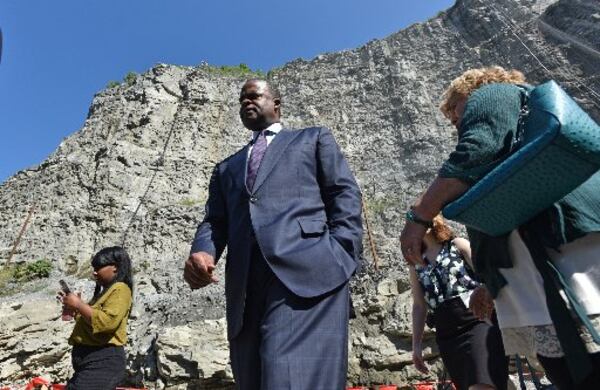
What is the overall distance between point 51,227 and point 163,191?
3543 millimetres

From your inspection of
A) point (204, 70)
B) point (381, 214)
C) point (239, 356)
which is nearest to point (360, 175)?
point (381, 214)

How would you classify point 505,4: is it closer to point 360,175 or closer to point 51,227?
point 360,175

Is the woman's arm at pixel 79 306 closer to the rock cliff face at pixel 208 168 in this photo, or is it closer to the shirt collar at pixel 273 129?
the shirt collar at pixel 273 129

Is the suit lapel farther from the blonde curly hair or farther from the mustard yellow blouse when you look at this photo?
the mustard yellow blouse

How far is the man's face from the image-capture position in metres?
2.50

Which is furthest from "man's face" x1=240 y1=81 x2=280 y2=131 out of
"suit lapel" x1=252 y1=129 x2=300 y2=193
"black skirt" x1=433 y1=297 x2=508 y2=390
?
"black skirt" x1=433 y1=297 x2=508 y2=390

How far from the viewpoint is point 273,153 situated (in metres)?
2.25

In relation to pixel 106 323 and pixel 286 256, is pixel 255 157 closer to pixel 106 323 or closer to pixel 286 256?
pixel 286 256

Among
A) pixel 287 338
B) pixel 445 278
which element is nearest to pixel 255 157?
pixel 287 338

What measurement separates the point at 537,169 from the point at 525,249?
1.05ft

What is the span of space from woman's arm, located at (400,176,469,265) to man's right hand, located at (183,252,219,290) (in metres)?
0.84

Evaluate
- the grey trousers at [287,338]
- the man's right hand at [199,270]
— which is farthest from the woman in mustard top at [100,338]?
the grey trousers at [287,338]

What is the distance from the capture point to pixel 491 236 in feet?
5.09

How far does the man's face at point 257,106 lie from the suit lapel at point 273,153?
0.54ft
